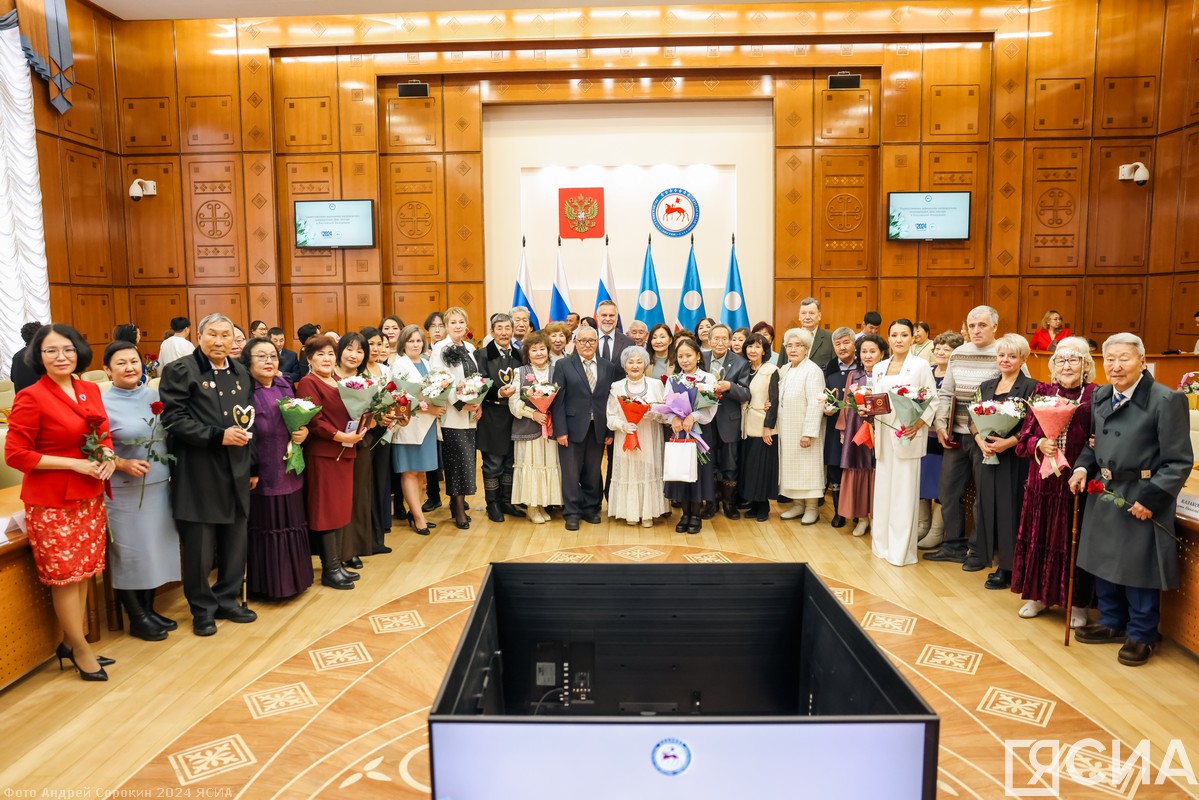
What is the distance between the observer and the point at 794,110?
10359 millimetres

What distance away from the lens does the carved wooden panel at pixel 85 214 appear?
386 inches

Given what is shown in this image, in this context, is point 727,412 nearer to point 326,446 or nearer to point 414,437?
point 414,437

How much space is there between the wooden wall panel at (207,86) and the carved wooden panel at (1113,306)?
11.5 m

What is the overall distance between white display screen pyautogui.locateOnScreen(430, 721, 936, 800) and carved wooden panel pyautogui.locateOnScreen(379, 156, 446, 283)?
33.2ft

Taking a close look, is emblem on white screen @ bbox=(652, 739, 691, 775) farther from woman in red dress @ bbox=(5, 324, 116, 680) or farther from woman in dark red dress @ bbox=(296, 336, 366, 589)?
woman in dark red dress @ bbox=(296, 336, 366, 589)

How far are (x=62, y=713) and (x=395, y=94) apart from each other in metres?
9.05

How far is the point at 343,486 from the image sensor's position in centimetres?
490

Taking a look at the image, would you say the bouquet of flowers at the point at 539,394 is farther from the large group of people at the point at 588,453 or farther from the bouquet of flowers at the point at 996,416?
the bouquet of flowers at the point at 996,416

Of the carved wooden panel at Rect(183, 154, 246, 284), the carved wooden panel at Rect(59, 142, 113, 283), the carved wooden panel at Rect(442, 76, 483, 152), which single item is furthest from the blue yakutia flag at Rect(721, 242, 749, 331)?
the carved wooden panel at Rect(59, 142, 113, 283)

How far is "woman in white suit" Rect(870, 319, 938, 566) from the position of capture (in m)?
5.18

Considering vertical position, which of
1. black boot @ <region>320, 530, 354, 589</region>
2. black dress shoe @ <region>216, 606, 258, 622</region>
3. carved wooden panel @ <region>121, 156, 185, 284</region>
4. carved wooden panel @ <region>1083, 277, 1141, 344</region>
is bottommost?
black dress shoe @ <region>216, 606, 258, 622</region>

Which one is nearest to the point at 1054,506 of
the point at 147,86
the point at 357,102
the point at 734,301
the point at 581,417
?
the point at 581,417

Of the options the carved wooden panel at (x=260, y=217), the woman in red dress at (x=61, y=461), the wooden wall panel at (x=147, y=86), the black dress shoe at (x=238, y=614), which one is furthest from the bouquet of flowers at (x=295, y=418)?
the wooden wall panel at (x=147, y=86)

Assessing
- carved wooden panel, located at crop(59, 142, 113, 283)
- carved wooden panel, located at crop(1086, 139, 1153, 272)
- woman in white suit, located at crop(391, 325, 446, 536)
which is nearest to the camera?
woman in white suit, located at crop(391, 325, 446, 536)
